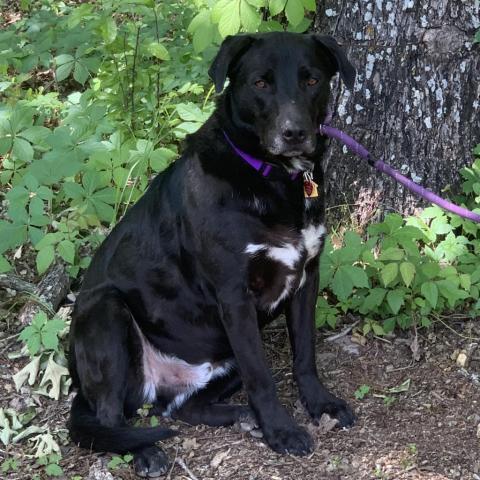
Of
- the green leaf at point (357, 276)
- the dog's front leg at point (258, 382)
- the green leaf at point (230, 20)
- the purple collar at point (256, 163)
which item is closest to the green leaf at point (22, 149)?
the green leaf at point (230, 20)

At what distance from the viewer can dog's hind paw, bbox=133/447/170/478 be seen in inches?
119

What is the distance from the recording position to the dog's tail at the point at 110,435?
2.96m

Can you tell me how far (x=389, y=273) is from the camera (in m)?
3.55

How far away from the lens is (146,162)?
163 inches

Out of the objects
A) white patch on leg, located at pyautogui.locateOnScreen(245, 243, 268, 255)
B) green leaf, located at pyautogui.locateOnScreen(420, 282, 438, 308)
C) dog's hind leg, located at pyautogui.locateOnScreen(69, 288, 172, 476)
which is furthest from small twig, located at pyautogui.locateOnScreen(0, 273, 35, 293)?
green leaf, located at pyautogui.locateOnScreen(420, 282, 438, 308)

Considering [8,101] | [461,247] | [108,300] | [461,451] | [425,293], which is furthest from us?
[8,101]

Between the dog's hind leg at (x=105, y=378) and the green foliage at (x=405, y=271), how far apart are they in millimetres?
1001

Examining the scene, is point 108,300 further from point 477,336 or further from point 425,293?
point 477,336

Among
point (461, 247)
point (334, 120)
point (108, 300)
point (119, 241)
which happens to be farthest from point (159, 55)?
point (461, 247)

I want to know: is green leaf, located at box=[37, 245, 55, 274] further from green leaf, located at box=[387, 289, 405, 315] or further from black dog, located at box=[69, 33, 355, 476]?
green leaf, located at box=[387, 289, 405, 315]

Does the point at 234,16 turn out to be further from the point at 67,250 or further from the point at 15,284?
the point at 15,284

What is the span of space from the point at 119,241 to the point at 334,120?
1352 mm

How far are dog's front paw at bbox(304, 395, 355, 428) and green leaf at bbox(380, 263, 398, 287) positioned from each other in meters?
0.59

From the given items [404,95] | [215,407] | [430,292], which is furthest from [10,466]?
[404,95]
